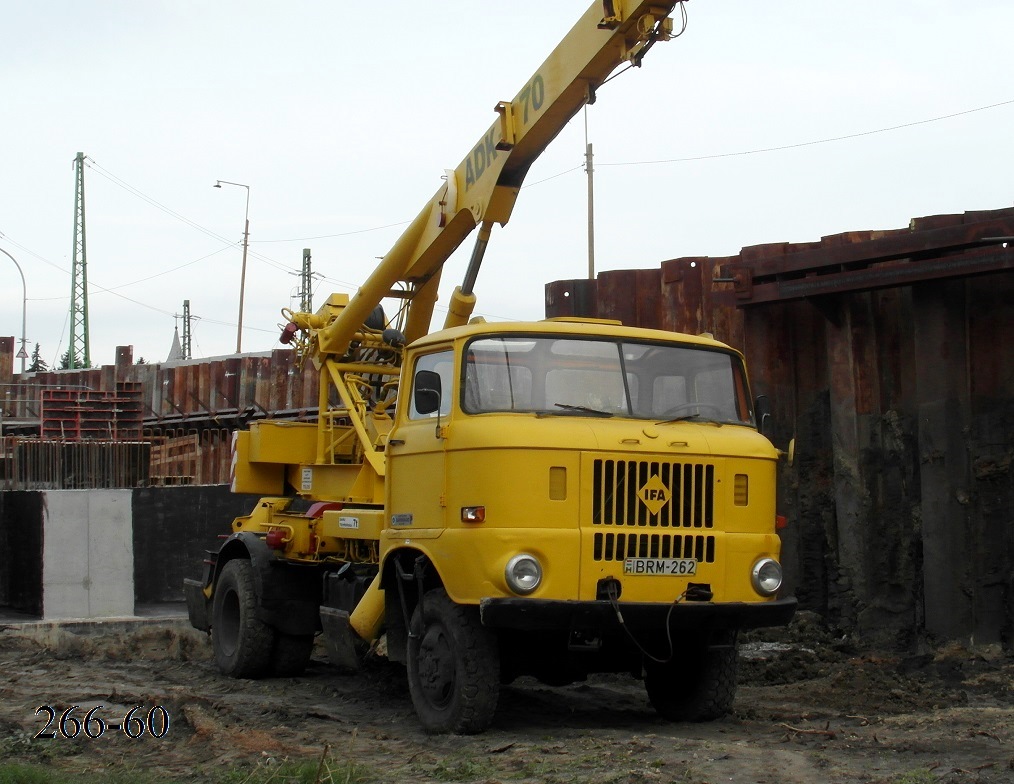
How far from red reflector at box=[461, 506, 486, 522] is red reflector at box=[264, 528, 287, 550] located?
3.72 metres

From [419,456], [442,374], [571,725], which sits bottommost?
[571,725]

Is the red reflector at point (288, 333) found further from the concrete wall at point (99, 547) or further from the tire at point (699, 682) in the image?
the tire at point (699, 682)

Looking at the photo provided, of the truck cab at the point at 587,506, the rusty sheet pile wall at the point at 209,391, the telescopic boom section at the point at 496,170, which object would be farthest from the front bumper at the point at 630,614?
the rusty sheet pile wall at the point at 209,391

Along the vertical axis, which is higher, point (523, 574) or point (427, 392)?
point (427, 392)

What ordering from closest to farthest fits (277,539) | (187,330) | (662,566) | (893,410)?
(662,566) → (893,410) → (277,539) → (187,330)

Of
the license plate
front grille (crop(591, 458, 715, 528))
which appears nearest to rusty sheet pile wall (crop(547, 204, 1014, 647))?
front grille (crop(591, 458, 715, 528))

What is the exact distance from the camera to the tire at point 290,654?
11.7 meters

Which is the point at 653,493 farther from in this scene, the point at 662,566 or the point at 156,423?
the point at 156,423

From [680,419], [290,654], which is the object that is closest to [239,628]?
[290,654]

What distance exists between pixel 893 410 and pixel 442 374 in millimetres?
4595

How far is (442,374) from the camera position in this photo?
352 inches

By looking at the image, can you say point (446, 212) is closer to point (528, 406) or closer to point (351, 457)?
point (351, 457)

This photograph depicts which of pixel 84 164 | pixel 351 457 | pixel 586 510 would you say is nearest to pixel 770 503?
pixel 586 510

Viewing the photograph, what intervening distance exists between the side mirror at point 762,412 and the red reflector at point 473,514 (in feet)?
7.46
